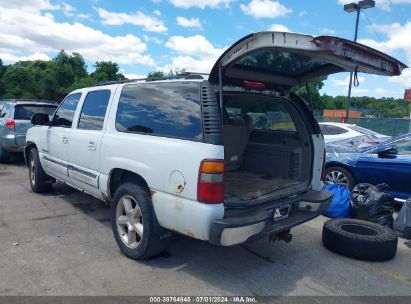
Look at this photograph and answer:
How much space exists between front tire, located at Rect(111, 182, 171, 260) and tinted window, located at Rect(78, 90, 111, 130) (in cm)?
103

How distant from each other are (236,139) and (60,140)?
102 inches

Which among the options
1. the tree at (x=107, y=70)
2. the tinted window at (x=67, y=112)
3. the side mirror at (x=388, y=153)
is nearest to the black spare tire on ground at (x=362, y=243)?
the side mirror at (x=388, y=153)

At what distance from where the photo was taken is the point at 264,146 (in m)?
5.04

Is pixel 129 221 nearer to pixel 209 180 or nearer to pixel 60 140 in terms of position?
pixel 209 180

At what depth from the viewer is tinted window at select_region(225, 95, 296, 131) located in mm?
4645

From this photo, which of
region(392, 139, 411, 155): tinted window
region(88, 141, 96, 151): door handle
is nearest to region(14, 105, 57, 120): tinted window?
region(88, 141, 96, 151): door handle

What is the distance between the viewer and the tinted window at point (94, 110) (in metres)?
4.63

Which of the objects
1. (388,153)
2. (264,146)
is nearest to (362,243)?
(264,146)

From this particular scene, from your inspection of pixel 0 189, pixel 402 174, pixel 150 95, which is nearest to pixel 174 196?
pixel 150 95

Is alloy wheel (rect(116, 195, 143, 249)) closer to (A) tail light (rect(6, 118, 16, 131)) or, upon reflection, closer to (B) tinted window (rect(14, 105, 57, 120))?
(A) tail light (rect(6, 118, 16, 131))

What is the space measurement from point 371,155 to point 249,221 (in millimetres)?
4140

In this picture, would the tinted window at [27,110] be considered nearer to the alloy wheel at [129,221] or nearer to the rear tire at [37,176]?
the rear tire at [37,176]

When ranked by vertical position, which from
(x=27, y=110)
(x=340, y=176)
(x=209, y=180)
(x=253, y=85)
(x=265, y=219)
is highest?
(x=253, y=85)

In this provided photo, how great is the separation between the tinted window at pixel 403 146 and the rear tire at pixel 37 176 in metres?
6.07
